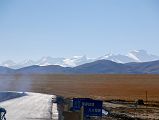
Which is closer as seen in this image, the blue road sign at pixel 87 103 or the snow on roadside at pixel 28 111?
the blue road sign at pixel 87 103

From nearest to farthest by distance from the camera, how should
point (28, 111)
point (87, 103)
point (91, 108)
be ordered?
point (91, 108), point (87, 103), point (28, 111)

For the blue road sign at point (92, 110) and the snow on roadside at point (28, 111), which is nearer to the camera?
the blue road sign at point (92, 110)

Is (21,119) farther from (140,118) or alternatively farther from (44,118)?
(140,118)

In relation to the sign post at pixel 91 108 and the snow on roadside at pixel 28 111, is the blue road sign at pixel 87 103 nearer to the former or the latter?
the sign post at pixel 91 108

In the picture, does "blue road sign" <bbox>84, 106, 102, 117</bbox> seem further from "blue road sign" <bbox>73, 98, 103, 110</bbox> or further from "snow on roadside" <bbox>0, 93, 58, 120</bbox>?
"snow on roadside" <bbox>0, 93, 58, 120</bbox>

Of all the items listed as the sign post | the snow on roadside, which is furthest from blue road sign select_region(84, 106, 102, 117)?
the snow on roadside

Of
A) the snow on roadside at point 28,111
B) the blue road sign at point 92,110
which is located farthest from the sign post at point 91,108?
the snow on roadside at point 28,111

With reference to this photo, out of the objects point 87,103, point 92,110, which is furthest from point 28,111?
point 92,110

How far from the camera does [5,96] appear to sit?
7700 centimetres

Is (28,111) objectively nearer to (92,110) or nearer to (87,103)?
(87,103)

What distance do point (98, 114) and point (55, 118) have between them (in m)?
19.9

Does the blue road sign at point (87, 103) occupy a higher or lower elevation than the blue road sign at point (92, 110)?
higher

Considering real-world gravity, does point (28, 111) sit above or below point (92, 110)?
below

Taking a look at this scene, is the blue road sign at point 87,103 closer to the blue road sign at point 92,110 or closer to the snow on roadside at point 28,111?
the blue road sign at point 92,110
